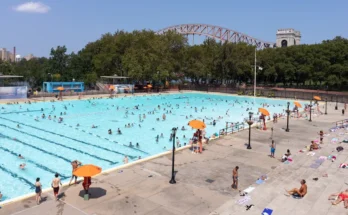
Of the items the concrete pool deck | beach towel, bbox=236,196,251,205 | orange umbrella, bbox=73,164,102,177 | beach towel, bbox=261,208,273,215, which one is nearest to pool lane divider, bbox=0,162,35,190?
the concrete pool deck

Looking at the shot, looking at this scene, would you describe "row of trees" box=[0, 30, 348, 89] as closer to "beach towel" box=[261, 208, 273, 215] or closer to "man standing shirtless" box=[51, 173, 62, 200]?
"man standing shirtless" box=[51, 173, 62, 200]

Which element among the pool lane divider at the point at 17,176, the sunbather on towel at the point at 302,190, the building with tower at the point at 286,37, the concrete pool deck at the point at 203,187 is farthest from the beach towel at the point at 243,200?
the building with tower at the point at 286,37

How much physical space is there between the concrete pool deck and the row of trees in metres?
52.1

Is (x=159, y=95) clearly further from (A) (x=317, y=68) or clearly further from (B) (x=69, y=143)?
(B) (x=69, y=143)

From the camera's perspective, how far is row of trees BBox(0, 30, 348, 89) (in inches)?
2776

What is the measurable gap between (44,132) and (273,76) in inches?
2568

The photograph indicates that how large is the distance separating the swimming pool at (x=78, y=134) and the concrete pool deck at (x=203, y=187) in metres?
4.72

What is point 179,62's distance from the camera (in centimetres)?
7925

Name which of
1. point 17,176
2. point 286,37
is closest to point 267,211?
point 17,176

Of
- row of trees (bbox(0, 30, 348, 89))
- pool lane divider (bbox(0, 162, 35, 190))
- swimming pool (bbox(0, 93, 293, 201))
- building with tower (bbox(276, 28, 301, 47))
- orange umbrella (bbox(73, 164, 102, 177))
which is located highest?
building with tower (bbox(276, 28, 301, 47))

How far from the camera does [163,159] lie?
62.3 ft

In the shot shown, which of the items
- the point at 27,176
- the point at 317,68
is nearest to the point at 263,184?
the point at 27,176

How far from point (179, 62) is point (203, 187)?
66399mm

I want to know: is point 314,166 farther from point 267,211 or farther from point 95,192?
point 95,192
